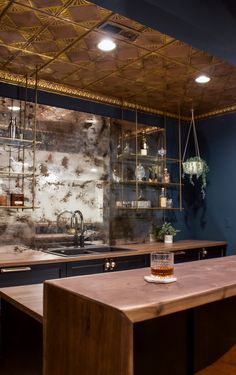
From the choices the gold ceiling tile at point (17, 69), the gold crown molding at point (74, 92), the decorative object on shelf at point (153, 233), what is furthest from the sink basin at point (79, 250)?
the gold ceiling tile at point (17, 69)

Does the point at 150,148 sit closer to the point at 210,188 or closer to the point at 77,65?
the point at 210,188

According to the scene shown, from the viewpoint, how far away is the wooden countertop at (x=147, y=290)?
35.8 inches

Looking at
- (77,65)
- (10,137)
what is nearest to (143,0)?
(77,65)

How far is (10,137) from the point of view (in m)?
3.41

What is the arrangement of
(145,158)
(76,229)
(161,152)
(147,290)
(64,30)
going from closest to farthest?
(147,290)
(64,30)
(76,229)
(145,158)
(161,152)

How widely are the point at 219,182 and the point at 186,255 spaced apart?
4.16ft

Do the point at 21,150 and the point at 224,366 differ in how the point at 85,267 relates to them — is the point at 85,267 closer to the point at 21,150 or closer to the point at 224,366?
the point at 21,150

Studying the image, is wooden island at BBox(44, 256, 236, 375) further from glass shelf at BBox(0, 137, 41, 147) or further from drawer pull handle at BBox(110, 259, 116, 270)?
glass shelf at BBox(0, 137, 41, 147)

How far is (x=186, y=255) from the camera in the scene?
13.1 feet

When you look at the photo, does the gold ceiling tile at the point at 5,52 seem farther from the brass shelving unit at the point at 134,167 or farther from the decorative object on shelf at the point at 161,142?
the decorative object on shelf at the point at 161,142

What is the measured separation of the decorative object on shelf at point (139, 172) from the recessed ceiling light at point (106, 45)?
1690mm

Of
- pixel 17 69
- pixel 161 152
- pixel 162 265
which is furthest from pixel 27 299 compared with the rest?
pixel 161 152

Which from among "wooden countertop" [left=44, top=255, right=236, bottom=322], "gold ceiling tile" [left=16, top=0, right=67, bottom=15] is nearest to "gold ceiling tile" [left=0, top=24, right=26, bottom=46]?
"gold ceiling tile" [left=16, top=0, right=67, bottom=15]

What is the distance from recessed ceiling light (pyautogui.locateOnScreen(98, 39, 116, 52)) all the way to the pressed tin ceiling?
0.14ft
